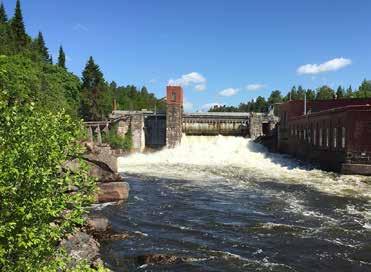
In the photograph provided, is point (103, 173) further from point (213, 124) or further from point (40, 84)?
point (213, 124)

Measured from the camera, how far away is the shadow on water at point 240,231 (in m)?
17.5

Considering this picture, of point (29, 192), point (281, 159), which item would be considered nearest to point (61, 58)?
point (281, 159)

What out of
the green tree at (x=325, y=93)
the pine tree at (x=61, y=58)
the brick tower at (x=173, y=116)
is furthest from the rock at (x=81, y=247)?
the green tree at (x=325, y=93)

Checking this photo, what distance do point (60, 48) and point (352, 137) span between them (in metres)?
81.6

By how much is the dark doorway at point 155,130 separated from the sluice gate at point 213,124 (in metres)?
2.85

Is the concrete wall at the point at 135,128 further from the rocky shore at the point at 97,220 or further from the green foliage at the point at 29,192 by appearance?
the green foliage at the point at 29,192

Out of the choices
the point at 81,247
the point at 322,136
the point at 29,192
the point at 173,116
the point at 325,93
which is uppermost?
the point at 325,93

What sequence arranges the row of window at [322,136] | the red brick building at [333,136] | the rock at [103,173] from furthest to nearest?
the row of window at [322,136] → the red brick building at [333,136] → the rock at [103,173]

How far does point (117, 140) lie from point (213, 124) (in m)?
13.2

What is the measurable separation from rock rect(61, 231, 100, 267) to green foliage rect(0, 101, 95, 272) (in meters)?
7.62

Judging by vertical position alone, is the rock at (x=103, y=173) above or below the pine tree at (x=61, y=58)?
below

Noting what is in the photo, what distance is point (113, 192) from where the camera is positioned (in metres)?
28.4

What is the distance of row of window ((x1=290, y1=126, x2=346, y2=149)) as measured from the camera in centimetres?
4674

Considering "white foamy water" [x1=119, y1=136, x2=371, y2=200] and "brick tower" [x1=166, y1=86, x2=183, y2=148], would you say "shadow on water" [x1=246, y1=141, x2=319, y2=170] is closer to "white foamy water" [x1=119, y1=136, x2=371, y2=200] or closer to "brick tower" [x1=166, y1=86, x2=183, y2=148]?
"white foamy water" [x1=119, y1=136, x2=371, y2=200]
